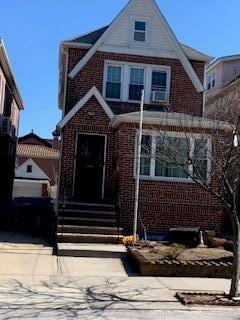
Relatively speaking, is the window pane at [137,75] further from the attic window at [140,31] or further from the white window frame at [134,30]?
the attic window at [140,31]

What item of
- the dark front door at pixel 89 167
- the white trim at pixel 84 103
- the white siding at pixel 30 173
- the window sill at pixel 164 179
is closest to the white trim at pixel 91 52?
the white trim at pixel 84 103

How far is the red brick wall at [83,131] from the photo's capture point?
18.7 meters

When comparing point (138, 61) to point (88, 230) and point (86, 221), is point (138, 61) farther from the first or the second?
point (88, 230)

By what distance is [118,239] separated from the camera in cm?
1490

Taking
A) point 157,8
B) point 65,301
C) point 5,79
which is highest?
point 157,8

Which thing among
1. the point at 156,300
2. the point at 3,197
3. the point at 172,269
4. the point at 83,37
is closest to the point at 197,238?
the point at 172,269

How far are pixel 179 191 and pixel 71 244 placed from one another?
446 centimetres

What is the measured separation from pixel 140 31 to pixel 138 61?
135 cm

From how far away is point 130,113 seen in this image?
17.4 metres

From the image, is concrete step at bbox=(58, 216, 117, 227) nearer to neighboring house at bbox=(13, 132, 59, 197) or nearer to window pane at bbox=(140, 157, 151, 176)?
window pane at bbox=(140, 157, 151, 176)

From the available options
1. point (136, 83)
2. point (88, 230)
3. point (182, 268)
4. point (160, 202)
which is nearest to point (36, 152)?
point (136, 83)

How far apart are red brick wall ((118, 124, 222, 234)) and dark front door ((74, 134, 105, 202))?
247 cm

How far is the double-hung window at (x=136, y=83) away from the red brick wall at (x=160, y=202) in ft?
13.4

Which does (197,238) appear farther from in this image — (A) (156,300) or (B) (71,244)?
(A) (156,300)
